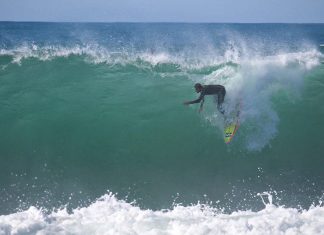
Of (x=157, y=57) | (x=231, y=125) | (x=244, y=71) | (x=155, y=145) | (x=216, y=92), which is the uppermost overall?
(x=157, y=57)

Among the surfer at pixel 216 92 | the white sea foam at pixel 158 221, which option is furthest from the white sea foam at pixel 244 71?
the white sea foam at pixel 158 221

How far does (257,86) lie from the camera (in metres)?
10.2

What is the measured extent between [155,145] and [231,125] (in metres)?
1.78

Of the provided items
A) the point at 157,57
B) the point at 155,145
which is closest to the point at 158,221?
the point at 155,145

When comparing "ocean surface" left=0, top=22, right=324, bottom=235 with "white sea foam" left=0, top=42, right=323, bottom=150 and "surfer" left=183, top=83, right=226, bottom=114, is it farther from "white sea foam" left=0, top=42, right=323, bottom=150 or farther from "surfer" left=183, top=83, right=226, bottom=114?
"surfer" left=183, top=83, right=226, bottom=114

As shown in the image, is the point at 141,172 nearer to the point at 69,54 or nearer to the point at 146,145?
the point at 146,145

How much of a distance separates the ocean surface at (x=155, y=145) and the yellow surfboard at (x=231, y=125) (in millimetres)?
114

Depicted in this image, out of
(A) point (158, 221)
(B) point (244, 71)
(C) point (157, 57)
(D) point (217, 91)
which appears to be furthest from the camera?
(C) point (157, 57)

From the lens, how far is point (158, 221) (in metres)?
6.09

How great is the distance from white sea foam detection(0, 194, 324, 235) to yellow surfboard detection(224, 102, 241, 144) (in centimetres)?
238

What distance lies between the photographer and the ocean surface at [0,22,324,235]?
249 inches

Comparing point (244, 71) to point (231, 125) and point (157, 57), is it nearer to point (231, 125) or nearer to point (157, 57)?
point (231, 125)

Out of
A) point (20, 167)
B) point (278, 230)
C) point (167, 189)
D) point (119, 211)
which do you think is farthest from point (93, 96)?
point (278, 230)

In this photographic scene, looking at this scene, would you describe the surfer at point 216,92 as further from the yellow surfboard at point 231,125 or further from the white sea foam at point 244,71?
the white sea foam at point 244,71
